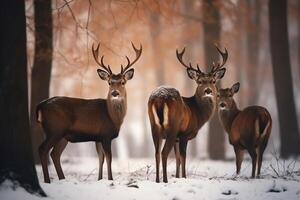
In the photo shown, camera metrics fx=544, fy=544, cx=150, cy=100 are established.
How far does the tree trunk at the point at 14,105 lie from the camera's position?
809 centimetres

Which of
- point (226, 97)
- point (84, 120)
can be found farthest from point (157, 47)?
point (84, 120)

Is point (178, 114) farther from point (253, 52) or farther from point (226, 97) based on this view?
point (253, 52)

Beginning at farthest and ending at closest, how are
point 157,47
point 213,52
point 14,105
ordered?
1. point 157,47
2. point 213,52
3. point 14,105

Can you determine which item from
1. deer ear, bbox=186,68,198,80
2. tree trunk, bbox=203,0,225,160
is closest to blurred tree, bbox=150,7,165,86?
tree trunk, bbox=203,0,225,160

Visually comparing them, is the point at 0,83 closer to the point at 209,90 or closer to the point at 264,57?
the point at 209,90

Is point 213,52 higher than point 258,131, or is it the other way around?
point 213,52

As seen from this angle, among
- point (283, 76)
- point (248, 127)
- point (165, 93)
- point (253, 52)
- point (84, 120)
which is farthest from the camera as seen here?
point (253, 52)

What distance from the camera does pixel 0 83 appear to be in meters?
8.15

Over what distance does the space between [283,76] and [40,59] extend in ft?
23.7

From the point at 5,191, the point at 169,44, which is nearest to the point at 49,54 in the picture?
the point at 5,191

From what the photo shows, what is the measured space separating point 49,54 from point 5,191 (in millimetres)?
6577

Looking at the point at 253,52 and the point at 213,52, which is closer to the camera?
the point at 213,52

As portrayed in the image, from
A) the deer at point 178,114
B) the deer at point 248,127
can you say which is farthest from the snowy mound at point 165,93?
the deer at point 248,127

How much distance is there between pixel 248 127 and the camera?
10.8 metres
